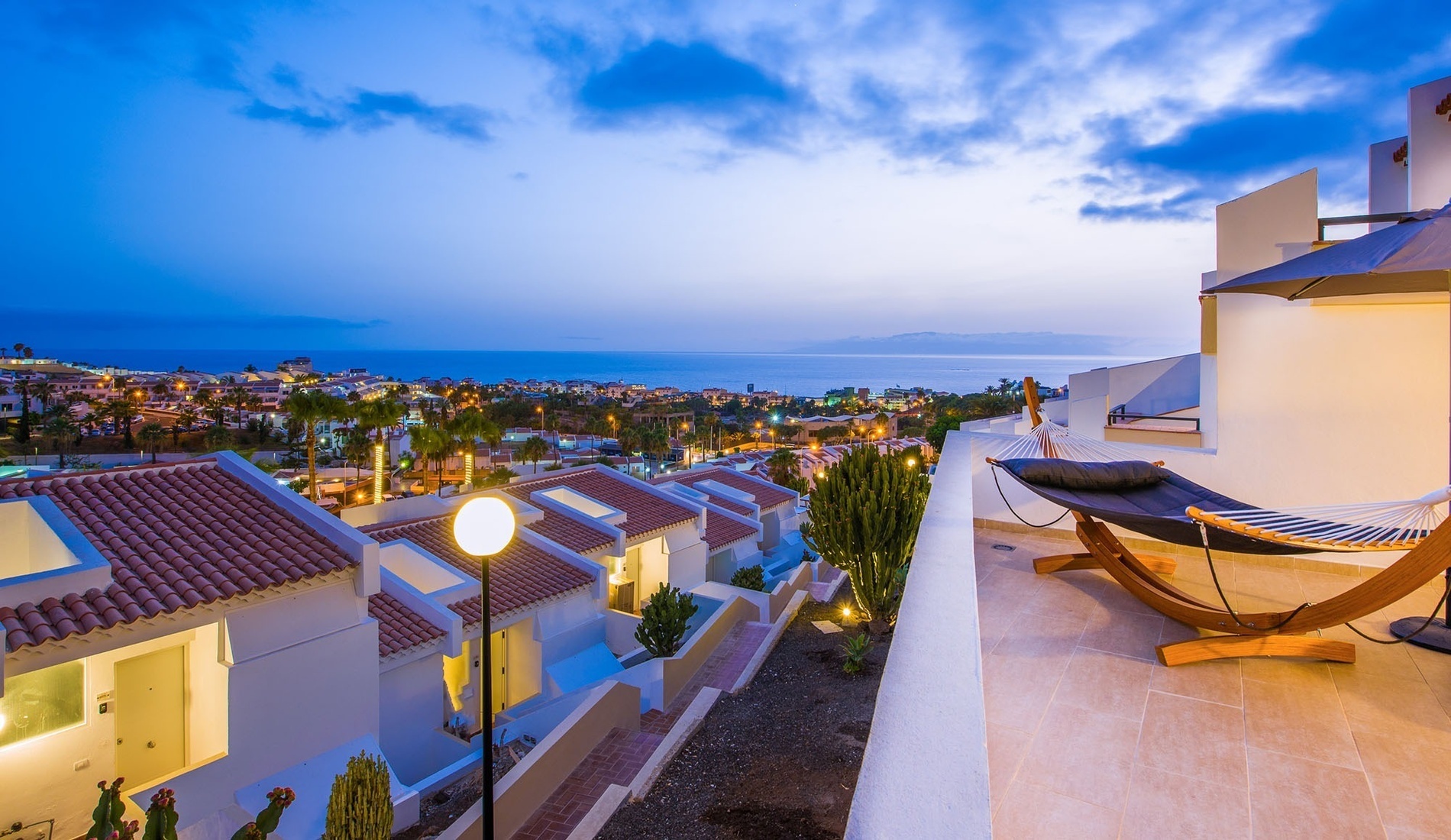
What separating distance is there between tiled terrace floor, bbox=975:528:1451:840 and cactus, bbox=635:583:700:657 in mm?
6909

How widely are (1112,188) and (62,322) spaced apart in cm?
27856

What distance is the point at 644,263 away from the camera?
68688mm

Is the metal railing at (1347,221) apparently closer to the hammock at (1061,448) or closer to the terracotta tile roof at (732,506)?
the hammock at (1061,448)

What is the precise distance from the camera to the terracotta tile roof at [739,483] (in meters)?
20.9

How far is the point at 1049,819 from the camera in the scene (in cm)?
201

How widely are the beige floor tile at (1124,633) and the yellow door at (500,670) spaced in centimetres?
915

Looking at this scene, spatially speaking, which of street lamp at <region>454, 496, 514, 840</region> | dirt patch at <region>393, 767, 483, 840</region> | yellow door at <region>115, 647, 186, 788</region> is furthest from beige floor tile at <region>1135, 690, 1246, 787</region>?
yellow door at <region>115, 647, 186, 788</region>

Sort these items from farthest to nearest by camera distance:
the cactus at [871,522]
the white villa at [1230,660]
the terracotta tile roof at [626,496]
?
1. the terracotta tile roof at [626,496]
2. the cactus at [871,522]
3. the white villa at [1230,660]

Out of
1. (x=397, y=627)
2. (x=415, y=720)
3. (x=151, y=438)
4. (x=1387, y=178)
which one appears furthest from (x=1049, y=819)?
(x=151, y=438)

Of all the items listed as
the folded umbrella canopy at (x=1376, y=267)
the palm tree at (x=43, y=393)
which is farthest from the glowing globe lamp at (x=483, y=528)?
the palm tree at (x=43, y=393)

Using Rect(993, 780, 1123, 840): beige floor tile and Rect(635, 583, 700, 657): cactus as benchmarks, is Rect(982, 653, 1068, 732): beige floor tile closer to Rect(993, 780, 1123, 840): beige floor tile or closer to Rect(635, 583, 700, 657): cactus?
Rect(993, 780, 1123, 840): beige floor tile

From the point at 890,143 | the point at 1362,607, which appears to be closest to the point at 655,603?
the point at 1362,607

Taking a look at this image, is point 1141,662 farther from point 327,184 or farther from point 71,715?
point 327,184

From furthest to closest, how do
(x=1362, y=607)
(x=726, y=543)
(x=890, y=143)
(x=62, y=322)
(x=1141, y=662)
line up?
(x=62, y=322)
(x=890, y=143)
(x=726, y=543)
(x=1141, y=662)
(x=1362, y=607)
